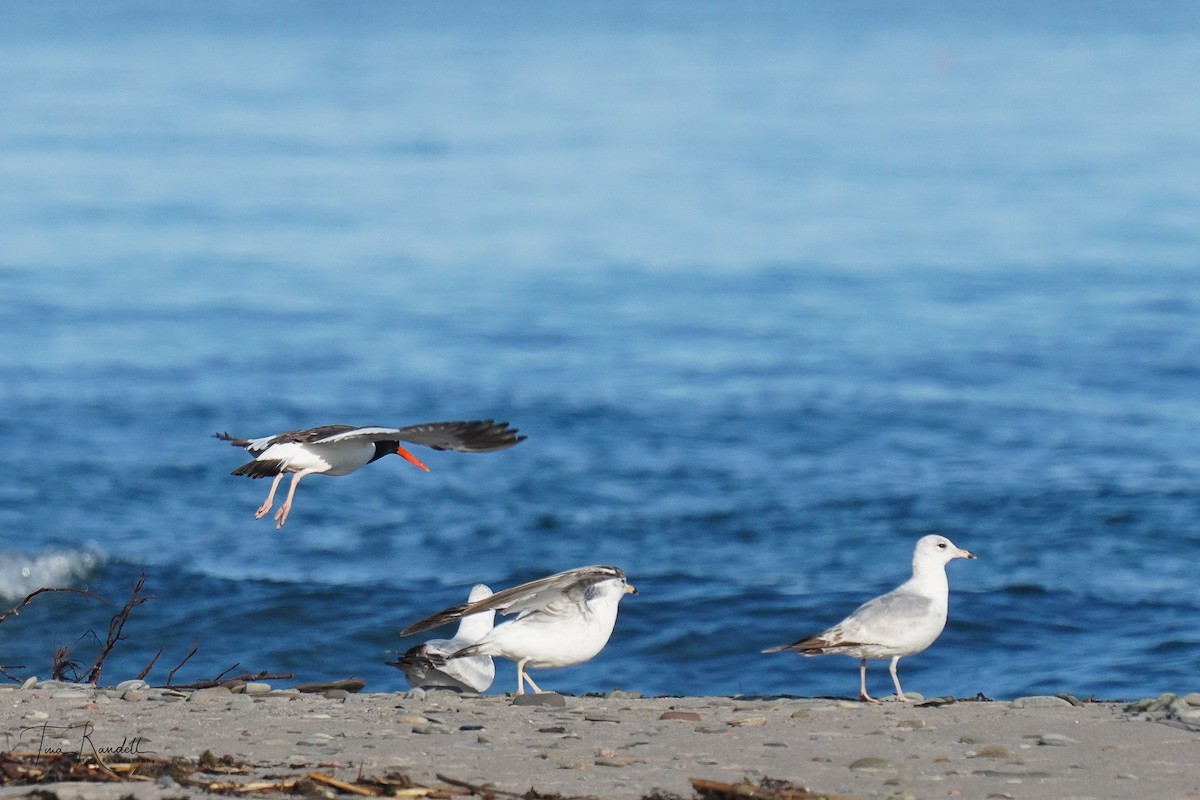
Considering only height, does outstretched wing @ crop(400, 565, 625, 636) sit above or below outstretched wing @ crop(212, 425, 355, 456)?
below

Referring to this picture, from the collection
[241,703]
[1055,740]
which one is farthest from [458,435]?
[1055,740]

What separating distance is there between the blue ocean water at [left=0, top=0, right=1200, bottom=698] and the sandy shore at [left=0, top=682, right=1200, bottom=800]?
3679mm

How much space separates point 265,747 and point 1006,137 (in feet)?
147

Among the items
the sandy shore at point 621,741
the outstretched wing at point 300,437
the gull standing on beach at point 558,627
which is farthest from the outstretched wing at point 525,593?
the outstretched wing at point 300,437

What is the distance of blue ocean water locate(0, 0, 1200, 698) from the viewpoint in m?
12.9

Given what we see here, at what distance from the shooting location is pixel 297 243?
29.8 meters

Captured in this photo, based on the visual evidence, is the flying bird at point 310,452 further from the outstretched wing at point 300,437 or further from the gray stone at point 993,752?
the gray stone at point 993,752

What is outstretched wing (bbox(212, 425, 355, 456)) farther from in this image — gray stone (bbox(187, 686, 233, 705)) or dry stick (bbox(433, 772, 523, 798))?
dry stick (bbox(433, 772, 523, 798))

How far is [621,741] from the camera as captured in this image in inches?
267

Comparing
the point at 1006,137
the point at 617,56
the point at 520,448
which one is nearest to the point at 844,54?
the point at 617,56

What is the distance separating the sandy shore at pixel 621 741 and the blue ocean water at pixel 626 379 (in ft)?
12.1

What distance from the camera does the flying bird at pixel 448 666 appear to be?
29.3 ft

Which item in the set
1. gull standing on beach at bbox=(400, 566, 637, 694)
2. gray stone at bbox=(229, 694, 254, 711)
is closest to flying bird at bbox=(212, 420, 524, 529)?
gull standing on beach at bbox=(400, 566, 637, 694)

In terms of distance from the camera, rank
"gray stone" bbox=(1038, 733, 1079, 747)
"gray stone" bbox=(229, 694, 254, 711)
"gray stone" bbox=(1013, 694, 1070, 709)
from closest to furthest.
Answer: "gray stone" bbox=(1038, 733, 1079, 747), "gray stone" bbox=(229, 694, 254, 711), "gray stone" bbox=(1013, 694, 1070, 709)
